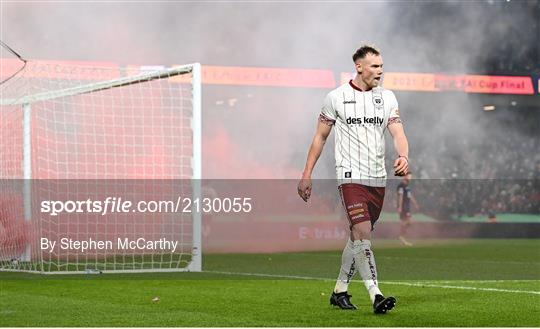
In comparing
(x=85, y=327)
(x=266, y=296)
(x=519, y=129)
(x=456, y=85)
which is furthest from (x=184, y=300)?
(x=519, y=129)

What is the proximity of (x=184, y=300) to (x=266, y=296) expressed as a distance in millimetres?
703

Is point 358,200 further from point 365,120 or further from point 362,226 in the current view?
point 365,120

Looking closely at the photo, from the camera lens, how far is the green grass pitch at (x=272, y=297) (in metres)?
6.87

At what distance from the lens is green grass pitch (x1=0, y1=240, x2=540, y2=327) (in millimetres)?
6871

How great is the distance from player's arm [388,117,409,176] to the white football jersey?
3 cm

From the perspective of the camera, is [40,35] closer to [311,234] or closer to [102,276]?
[311,234]

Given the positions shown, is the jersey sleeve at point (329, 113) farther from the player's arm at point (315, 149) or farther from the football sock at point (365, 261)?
the football sock at point (365, 261)

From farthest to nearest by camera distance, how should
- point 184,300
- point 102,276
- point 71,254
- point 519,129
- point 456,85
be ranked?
point 519,129, point 456,85, point 71,254, point 102,276, point 184,300

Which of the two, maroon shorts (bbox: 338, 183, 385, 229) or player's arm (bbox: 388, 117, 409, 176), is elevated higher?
player's arm (bbox: 388, 117, 409, 176)

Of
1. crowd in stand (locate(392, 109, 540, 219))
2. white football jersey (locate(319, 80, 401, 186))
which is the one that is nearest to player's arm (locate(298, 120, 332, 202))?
white football jersey (locate(319, 80, 401, 186))

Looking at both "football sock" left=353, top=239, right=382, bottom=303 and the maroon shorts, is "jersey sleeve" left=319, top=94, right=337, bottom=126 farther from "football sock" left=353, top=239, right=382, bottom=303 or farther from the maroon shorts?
"football sock" left=353, top=239, right=382, bottom=303

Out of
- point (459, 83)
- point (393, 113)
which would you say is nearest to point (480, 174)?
point (459, 83)

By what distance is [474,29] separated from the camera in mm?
28531

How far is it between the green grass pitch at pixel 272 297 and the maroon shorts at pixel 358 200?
0.64 m
